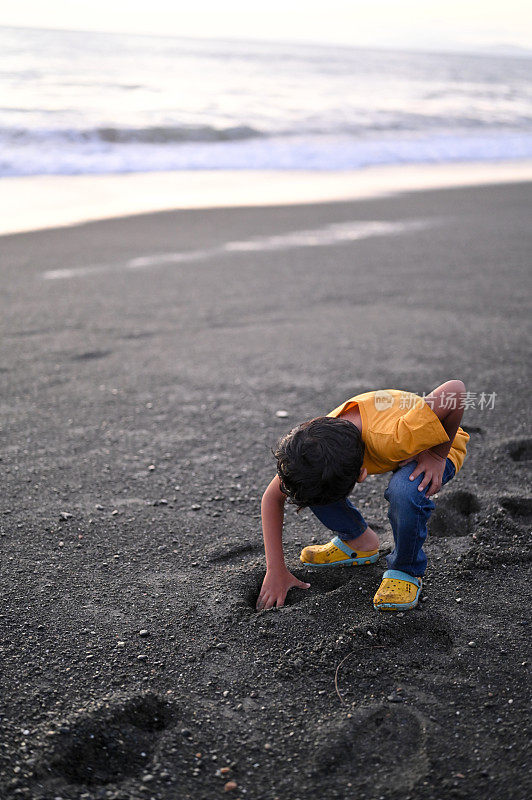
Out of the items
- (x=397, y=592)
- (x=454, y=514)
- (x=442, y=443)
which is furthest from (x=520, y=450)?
(x=397, y=592)

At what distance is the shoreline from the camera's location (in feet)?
29.5

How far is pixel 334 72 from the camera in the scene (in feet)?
122

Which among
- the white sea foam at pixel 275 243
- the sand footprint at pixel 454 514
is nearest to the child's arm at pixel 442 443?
the sand footprint at pixel 454 514

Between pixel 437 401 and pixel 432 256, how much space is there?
516 centimetres

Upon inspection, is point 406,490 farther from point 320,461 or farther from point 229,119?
point 229,119

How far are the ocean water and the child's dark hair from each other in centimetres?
1143

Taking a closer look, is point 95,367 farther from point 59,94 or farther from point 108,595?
point 59,94

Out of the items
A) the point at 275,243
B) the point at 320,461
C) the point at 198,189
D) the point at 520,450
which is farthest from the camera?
the point at 198,189

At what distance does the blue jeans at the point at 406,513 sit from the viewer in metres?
2.32

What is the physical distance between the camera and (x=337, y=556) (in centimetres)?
265

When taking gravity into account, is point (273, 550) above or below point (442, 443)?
below

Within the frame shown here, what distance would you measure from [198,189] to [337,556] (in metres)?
9.29

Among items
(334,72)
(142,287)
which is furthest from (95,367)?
(334,72)

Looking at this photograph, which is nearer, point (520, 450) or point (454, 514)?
point (454, 514)
